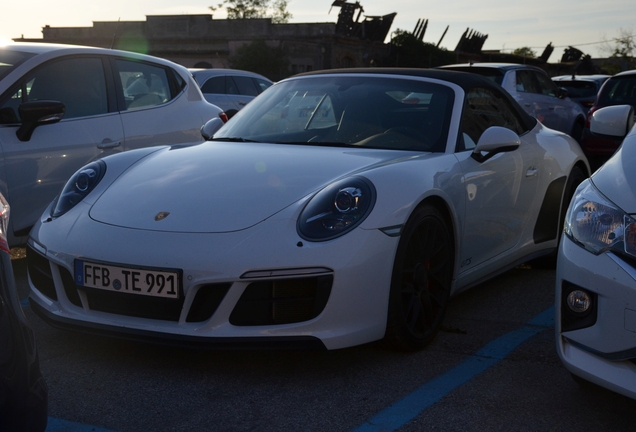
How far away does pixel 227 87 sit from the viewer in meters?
13.2

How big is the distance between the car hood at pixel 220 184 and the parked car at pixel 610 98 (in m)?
7.41

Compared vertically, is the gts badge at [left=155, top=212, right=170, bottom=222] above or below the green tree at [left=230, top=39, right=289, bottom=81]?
above

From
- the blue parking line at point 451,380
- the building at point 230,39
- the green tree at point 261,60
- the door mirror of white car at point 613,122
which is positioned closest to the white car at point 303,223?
the blue parking line at point 451,380

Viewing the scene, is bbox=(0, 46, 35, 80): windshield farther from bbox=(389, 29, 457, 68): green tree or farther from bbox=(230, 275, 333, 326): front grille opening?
bbox=(389, 29, 457, 68): green tree

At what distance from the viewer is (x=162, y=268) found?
336 cm

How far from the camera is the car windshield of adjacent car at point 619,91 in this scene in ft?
37.0

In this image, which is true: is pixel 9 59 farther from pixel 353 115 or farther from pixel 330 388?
pixel 330 388

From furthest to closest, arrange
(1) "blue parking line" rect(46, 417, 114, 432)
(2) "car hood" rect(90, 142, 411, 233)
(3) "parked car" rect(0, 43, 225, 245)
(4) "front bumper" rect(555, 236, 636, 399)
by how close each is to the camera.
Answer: (3) "parked car" rect(0, 43, 225, 245) < (2) "car hood" rect(90, 142, 411, 233) < (1) "blue parking line" rect(46, 417, 114, 432) < (4) "front bumper" rect(555, 236, 636, 399)

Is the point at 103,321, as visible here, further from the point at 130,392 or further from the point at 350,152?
the point at 350,152

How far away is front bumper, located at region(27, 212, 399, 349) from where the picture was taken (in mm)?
3330

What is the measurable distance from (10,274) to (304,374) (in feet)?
5.13

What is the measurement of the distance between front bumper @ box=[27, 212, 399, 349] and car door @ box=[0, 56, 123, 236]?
1953 mm

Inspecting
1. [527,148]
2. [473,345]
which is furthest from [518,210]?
[473,345]

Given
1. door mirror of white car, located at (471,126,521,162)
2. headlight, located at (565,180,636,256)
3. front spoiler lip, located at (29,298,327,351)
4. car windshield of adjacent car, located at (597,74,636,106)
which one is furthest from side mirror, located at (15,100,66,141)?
car windshield of adjacent car, located at (597,74,636,106)
